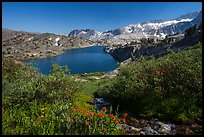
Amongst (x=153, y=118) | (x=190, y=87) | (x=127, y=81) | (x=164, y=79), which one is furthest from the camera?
(x=127, y=81)

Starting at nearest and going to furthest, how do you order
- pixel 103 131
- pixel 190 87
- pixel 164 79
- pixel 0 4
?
pixel 0 4 < pixel 103 131 < pixel 190 87 < pixel 164 79

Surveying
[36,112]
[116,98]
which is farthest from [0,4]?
[116,98]

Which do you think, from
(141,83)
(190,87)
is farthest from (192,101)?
(141,83)

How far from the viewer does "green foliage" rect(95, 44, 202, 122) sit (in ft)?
51.0

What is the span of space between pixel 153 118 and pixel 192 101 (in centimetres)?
240

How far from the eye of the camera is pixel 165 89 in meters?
17.7

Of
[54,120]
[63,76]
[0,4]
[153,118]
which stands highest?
[0,4]

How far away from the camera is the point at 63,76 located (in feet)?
60.1

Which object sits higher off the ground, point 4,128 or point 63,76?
point 63,76

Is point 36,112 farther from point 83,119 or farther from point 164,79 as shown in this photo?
point 164,79

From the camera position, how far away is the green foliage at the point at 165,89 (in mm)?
15544

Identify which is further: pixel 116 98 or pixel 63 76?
pixel 116 98

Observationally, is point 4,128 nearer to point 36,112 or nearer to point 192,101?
point 36,112

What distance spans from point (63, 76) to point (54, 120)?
21.5 ft
